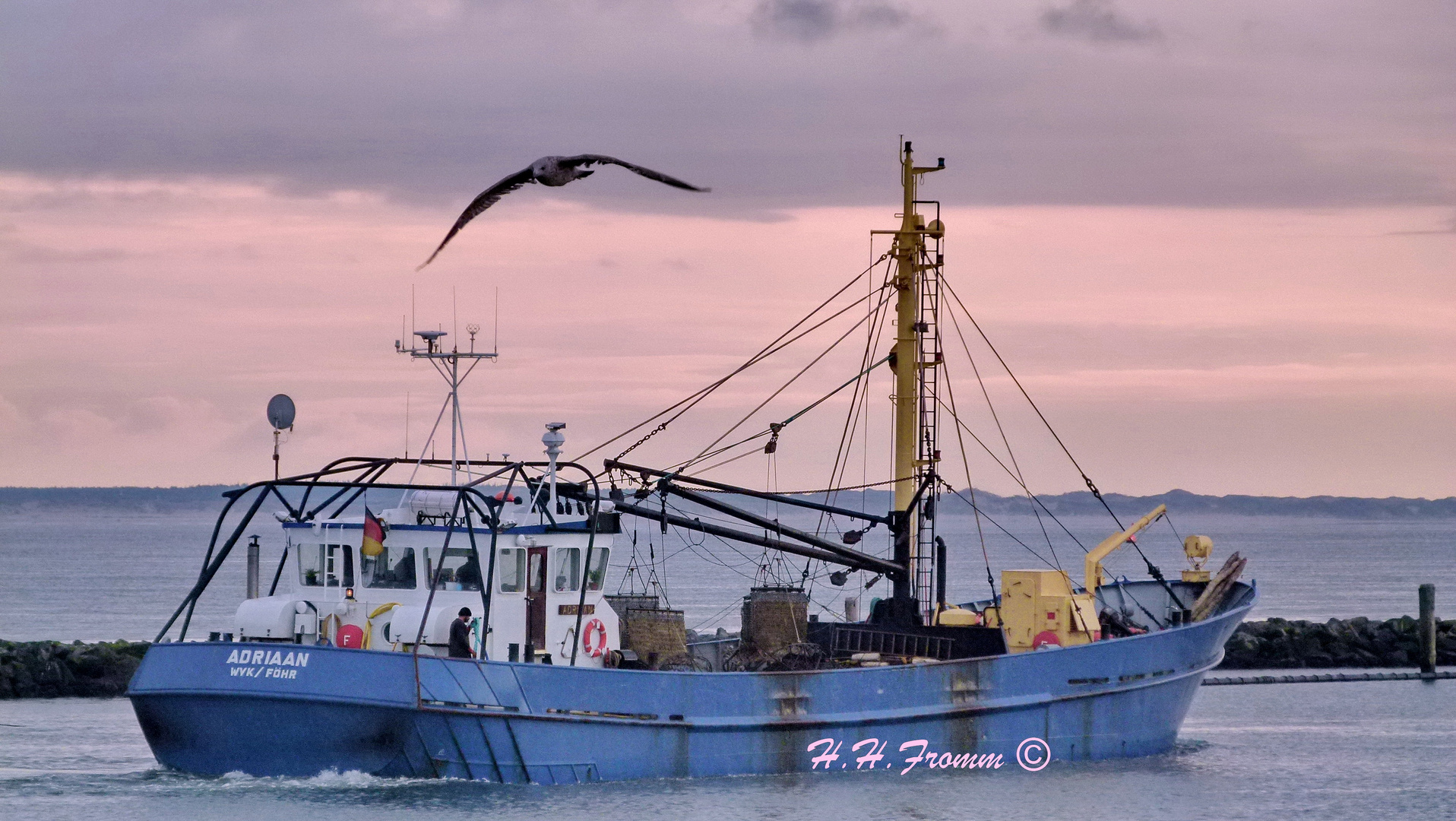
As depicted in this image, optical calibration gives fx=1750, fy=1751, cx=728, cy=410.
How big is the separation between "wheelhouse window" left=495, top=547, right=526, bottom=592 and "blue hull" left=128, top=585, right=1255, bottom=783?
1520 mm

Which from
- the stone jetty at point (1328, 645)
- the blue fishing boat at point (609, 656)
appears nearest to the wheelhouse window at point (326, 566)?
the blue fishing boat at point (609, 656)

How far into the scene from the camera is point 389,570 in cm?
2097

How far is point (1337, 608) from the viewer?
69.1 metres

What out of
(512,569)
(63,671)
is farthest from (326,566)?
(63,671)

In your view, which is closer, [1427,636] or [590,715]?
[590,715]

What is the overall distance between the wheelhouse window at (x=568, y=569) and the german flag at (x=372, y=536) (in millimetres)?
2187

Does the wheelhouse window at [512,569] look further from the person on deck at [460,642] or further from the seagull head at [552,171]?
the seagull head at [552,171]

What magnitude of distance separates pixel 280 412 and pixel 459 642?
483 centimetres

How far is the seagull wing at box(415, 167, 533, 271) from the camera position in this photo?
18.4 m

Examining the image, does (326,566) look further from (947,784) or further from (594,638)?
(947,784)

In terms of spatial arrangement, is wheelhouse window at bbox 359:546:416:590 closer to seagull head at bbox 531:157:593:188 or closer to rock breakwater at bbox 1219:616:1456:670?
seagull head at bbox 531:157:593:188

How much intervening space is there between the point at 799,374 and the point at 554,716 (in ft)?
22.1

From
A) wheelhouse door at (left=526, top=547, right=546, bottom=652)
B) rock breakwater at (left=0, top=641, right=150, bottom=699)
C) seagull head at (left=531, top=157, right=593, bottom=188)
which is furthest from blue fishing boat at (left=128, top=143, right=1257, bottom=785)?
rock breakwater at (left=0, top=641, right=150, bottom=699)

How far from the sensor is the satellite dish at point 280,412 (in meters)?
22.5
